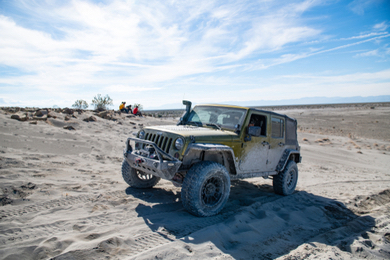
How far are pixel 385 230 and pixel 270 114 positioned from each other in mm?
3148

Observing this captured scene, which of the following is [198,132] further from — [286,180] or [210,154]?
[286,180]

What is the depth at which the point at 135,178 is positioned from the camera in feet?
18.0

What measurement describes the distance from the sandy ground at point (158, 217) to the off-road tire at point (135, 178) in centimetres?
17

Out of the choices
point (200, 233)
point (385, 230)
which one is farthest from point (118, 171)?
point (385, 230)

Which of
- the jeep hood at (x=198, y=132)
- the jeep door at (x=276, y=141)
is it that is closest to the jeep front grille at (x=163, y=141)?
the jeep hood at (x=198, y=132)

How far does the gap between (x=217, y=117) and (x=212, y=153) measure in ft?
3.51

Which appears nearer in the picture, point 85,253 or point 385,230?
point 85,253

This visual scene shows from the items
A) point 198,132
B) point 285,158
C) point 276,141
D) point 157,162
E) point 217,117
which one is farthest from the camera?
point 285,158

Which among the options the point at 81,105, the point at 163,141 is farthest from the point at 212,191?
the point at 81,105

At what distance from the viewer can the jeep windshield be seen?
17.6 feet

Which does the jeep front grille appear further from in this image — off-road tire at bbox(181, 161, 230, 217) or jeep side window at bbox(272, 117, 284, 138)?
jeep side window at bbox(272, 117, 284, 138)

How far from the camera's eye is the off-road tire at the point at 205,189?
13.9 feet

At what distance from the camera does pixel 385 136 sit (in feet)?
60.6

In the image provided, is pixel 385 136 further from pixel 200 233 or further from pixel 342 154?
pixel 200 233
